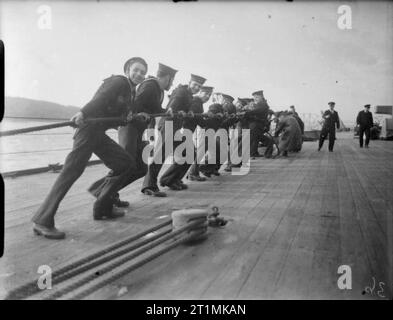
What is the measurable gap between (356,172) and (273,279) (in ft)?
20.2

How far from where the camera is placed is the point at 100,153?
3.71 m

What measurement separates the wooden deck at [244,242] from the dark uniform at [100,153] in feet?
0.78

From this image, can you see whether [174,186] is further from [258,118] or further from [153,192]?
[258,118]

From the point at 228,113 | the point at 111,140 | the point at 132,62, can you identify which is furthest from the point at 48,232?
the point at 228,113

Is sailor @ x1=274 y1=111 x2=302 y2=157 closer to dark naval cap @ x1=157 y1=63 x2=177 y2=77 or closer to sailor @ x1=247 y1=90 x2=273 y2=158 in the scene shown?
sailor @ x1=247 y1=90 x2=273 y2=158

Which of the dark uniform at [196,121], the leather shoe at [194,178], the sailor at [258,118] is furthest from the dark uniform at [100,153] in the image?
the sailor at [258,118]

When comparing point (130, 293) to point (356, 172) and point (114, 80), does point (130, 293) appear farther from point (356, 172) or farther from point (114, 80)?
point (356, 172)

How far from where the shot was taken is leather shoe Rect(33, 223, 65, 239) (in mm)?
3141

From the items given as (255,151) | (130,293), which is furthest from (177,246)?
(255,151)

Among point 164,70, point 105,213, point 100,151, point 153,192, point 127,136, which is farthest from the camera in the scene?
point 153,192

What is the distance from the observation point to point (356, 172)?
25.4 ft

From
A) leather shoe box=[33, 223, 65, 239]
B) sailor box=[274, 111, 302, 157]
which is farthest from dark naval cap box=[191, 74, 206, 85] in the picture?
sailor box=[274, 111, 302, 157]

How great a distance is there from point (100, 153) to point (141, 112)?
1.17 m
